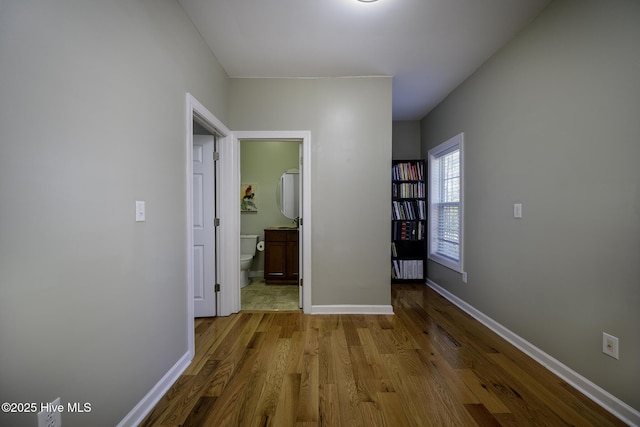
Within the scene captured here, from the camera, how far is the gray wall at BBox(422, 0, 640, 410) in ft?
4.62

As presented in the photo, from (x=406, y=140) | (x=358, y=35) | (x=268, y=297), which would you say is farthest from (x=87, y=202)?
(x=406, y=140)

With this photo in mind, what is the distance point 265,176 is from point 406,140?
2425 mm

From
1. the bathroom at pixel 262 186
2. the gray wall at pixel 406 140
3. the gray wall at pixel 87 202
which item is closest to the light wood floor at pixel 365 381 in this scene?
the gray wall at pixel 87 202

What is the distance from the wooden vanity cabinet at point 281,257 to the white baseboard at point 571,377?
7.94 feet

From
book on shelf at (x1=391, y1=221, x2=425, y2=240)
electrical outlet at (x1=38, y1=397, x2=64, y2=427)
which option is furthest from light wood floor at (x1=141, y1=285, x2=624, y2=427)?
book on shelf at (x1=391, y1=221, x2=425, y2=240)

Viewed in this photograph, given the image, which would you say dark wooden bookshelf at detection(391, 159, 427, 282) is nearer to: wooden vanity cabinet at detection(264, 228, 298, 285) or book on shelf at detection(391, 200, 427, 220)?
book on shelf at detection(391, 200, 427, 220)

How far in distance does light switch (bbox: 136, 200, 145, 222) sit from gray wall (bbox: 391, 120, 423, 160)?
3.73m

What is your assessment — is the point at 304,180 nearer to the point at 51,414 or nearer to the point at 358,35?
the point at 358,35

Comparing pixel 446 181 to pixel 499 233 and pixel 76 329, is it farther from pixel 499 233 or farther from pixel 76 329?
pixel 76 329

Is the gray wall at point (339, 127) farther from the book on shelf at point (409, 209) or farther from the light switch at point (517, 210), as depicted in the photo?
the book on shelf at point (409, 209)

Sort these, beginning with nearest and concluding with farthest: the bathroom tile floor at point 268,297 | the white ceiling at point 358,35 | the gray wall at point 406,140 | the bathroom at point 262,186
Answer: the white ceiling at point 358,35, the bathroom tile floor at point 268,297, the gray wall at point 406,140, the bathroom at point 262,186

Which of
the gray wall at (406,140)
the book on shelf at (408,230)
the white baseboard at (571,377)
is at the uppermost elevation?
the gray wall at (406,140)

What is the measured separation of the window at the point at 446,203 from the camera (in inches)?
124

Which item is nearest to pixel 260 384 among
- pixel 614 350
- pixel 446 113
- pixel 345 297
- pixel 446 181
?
pixel 345 297
